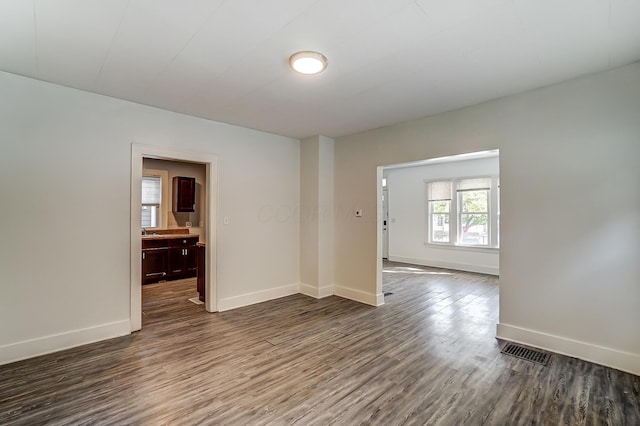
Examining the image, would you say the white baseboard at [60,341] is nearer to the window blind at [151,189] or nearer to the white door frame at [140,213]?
the white door frame at [140,213]

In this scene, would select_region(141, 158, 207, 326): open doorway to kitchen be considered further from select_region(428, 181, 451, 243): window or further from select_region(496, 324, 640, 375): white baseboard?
select_region(428, 181, 451, 243): window

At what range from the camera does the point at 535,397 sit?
2.27 m

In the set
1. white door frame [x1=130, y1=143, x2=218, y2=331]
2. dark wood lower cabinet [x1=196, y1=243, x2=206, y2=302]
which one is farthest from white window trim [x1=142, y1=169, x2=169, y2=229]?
white door frame [x1=130, y1=143, x2=218, y2=331]

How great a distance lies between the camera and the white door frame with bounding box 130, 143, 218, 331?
3.46 meters

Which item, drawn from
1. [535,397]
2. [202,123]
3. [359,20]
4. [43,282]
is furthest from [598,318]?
[43,282]

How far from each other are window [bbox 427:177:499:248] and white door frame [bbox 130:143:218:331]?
5.47 m

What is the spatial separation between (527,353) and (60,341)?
4541 millimetres

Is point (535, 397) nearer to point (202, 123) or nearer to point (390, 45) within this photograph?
point (390, 45)

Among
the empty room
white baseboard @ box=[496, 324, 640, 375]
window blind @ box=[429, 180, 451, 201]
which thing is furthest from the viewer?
window blind @ box=[429, 180, 451, 201]

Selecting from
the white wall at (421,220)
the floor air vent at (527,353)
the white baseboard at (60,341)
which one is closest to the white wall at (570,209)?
the floor air vent at (527,353)

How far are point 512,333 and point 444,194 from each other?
463 centimetres

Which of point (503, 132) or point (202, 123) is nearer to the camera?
point (503, 132)

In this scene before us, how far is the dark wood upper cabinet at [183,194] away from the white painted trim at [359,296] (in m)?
3.65

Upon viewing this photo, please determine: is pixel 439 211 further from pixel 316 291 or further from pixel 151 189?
pixel 151 189
